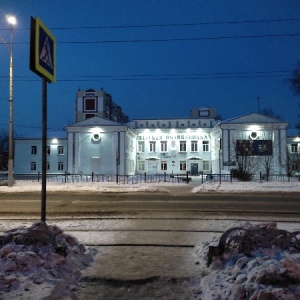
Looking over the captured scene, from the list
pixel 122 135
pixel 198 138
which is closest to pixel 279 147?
pixel 198 138

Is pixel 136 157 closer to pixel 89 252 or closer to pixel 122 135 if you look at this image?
pixel 122 135

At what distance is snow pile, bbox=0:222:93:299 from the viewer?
3.97 m

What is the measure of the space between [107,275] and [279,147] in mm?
47124

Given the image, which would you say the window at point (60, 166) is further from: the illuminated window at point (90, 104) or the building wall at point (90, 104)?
the illuminated window at point (90, 104)

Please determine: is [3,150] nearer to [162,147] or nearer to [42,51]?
[162,147]

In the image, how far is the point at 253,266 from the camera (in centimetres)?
428

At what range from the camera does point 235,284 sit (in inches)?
155

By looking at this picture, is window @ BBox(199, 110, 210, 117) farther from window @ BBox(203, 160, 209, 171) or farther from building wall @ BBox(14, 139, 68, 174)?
building wall @ BBox(14, 139, 68, 174)

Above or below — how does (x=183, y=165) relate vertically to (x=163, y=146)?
below

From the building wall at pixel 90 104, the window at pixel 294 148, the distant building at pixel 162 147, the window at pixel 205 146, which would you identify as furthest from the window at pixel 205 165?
the building wall at pixel 90 104

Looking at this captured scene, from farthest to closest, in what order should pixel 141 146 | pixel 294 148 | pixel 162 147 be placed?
pixel 141 146, pixel 162 147, pixel 294 148

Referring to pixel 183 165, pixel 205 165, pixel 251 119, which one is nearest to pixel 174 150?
pixel 183 165

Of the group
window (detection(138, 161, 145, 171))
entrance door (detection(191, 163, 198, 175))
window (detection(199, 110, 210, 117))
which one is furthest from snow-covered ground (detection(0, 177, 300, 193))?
window (detection(199, 110, 210, 117))

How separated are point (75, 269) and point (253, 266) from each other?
8.55ft
